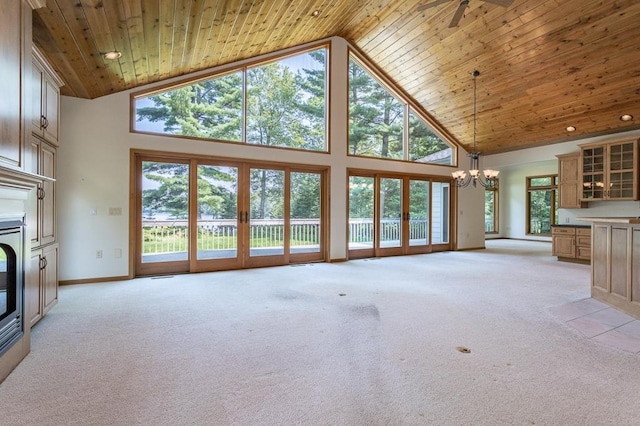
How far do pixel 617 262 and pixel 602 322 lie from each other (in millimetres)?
817

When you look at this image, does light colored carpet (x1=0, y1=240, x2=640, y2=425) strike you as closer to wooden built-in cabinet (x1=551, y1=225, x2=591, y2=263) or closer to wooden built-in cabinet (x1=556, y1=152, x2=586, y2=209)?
wooden built-in cabinet (x1=551, y1=225, x2=591, y2=263)

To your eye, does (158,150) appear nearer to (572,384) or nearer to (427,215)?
(572,384)

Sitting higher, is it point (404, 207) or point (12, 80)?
point (12, 80)

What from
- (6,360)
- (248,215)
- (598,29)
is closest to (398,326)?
(6,360)

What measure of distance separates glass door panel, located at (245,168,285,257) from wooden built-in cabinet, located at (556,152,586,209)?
22.0ft

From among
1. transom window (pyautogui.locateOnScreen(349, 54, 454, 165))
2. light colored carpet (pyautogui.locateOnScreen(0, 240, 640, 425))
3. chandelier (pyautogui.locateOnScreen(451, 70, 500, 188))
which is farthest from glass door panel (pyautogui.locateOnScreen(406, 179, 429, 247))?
light colored carpet (pyautogui.locateOnScreen(0, 240, 640, 425))

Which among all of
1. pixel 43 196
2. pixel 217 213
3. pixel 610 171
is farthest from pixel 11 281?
pixel 610 171

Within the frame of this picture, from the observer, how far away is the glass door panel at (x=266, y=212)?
6020 millimetres

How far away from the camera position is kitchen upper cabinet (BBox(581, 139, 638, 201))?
638 centimetres

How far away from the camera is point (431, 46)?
612cm

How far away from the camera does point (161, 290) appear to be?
4.33 metres

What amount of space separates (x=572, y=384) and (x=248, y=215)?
5.01m

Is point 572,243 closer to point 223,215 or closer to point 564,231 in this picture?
point 564,231

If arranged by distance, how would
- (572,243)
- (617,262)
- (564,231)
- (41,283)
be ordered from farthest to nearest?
(564,231) < (572,243) < (617,262) < (41,283)
